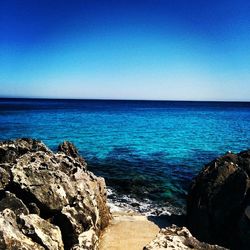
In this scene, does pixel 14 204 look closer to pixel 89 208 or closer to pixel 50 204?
pixel 50 204

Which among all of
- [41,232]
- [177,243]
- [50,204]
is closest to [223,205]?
[50,204]

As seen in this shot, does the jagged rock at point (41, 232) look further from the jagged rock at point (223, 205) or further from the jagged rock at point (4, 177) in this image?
the jagged rock at point (223, 205)

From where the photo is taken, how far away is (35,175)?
35.9ft

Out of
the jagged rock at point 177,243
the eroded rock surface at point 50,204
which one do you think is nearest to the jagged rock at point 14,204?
the eroded rock surface at point 50,204

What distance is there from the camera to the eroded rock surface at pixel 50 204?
8.31 meters

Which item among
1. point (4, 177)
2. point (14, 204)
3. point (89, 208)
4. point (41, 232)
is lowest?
point (89, 208)

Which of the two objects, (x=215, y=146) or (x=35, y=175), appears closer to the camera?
(x=35, y=175)

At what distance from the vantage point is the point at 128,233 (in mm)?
12492

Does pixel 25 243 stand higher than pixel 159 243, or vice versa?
pixel 159 243

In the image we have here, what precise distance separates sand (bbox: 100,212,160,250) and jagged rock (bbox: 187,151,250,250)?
5.06 feet

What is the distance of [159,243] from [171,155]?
27.5 meters

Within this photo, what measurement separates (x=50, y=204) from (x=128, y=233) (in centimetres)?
338

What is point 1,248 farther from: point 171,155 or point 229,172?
point 171,155

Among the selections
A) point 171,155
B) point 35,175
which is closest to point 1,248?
point 35,175
